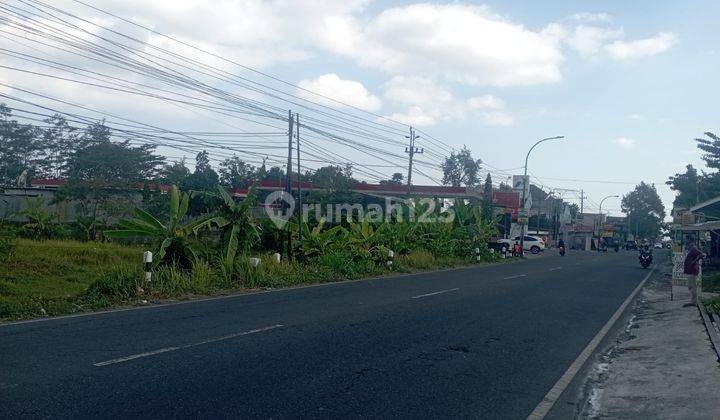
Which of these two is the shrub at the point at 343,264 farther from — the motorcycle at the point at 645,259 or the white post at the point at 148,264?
the motorcycle at the point at 645,259

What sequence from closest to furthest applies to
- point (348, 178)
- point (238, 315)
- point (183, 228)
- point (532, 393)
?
point (532, 393), point (238, 315), point (183, 228), point (348, 178)

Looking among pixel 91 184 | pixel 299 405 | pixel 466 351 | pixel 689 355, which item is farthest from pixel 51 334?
pixel 91 184

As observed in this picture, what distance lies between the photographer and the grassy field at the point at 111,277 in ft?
44.4

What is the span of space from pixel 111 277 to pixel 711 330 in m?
12.6

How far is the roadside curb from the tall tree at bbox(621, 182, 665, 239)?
112 m

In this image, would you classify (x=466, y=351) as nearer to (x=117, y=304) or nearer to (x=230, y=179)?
(x=117, y=304)

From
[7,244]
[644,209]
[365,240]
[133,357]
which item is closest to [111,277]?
[7,244]

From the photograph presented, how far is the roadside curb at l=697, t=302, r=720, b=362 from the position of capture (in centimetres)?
1005

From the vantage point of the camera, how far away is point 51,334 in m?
9.73

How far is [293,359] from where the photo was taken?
27.6ft

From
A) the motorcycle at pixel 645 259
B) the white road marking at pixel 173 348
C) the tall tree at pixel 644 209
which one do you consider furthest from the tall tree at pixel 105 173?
the tall tree at pixel 644 209

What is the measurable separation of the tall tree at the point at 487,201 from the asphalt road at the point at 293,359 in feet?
101

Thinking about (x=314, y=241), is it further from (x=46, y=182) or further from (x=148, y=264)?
(x=46, y=182)

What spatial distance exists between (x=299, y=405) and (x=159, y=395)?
56.8 inches
